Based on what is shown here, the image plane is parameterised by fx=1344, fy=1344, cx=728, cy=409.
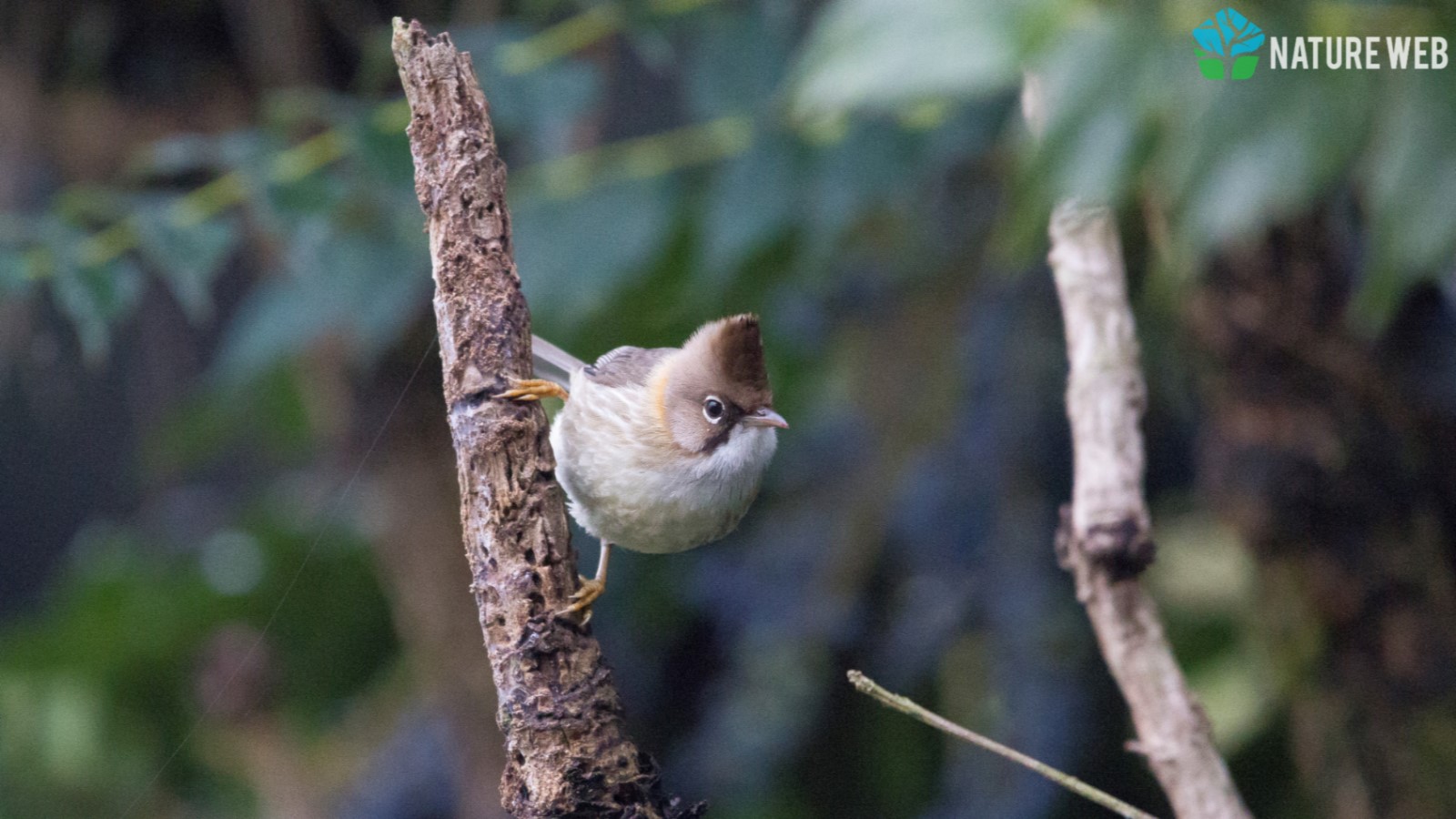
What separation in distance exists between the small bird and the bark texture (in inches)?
18.8

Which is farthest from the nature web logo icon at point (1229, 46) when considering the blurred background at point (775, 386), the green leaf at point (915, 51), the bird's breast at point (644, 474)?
the bird's breast at point (644, 474)

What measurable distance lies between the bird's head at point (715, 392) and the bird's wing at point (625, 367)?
11 cm

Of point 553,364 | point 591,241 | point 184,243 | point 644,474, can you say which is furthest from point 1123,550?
point 184,243

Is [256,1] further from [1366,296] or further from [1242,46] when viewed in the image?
[1366,296]

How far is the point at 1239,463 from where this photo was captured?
9.11 ft

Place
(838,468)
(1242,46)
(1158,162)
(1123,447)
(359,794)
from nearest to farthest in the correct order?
(1123,447)
(1242,46)
(1158,162)
(838,468)
(359,794)

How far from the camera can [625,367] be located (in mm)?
2430

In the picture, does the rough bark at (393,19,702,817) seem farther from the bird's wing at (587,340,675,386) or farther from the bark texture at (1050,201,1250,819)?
the bird's wing at (587,340,675,386)

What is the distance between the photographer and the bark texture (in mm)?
1669

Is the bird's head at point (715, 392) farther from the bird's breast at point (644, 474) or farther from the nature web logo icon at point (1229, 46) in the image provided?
the nature web logo icon at point (1229, 46)

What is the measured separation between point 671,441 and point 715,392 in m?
0.12

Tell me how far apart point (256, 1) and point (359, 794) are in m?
2.61

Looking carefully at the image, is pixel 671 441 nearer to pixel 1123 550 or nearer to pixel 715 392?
pixel 715 392

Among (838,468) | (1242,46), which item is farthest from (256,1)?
(1242,46)
